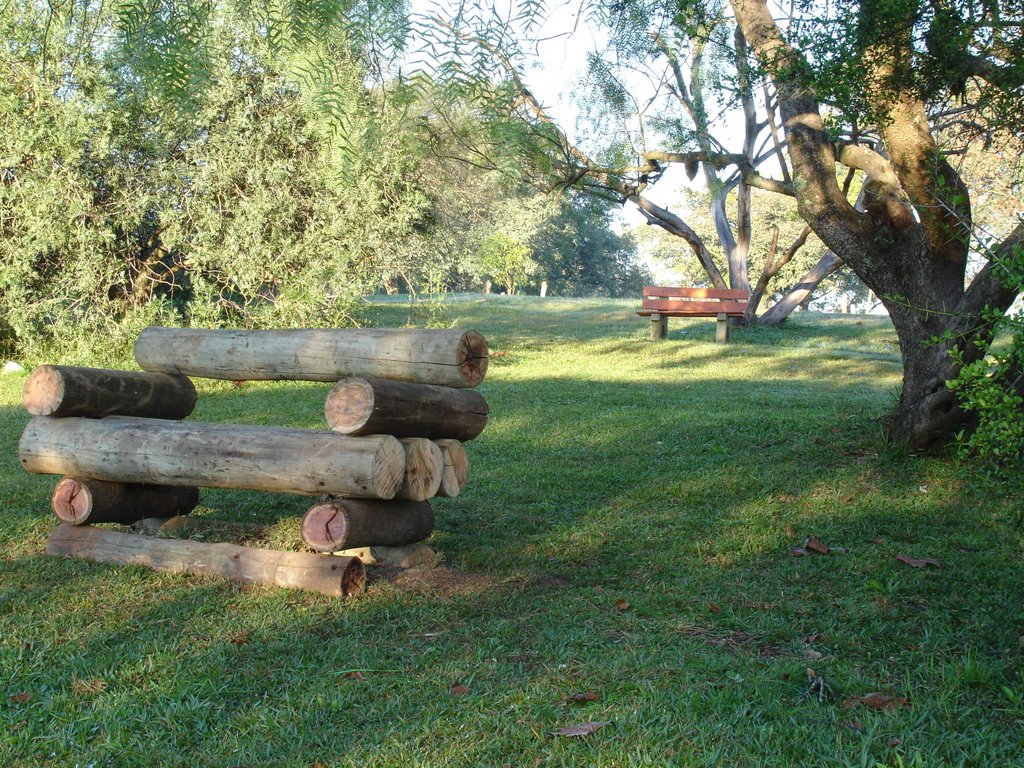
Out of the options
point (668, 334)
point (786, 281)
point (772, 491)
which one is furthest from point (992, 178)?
point (786, 281)

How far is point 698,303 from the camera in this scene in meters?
18.3

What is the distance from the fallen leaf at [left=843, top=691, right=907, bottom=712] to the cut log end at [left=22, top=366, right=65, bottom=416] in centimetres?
456

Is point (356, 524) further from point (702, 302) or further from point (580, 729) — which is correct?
point (702, 302)

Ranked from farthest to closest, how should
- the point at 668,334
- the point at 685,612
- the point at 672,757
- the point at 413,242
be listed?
the point at 668,334
the point at 413,242
the point at 685,612
the point at 672,757

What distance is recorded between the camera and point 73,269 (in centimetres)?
1348

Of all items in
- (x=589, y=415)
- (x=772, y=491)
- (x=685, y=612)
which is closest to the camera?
(x=685, y=612)

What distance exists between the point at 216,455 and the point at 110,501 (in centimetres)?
108

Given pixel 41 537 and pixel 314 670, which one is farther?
pixel 41 537

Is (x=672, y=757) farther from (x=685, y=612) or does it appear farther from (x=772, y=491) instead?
(x=772, y=491)

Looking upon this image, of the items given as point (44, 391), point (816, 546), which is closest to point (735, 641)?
point (816, 546)

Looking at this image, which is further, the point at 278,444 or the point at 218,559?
the point at 218,559

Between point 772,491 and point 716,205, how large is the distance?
13.3 meters

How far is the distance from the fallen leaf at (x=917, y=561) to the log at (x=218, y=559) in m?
3.15

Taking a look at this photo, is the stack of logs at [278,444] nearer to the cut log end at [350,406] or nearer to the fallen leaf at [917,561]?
the cut log end at [350,406]
